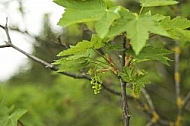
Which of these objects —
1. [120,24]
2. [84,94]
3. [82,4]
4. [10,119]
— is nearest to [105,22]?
[120,24]

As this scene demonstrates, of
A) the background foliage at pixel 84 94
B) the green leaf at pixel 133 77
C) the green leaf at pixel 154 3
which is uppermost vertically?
the green leaf at pixel 154 3

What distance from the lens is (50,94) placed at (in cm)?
469

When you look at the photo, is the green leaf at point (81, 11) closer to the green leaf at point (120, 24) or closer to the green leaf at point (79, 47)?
the green leaf at point (120, 24)

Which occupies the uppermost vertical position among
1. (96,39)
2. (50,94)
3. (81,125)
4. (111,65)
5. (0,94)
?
(96,39)

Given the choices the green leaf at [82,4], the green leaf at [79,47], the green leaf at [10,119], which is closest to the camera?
the green leaf at [82,4]

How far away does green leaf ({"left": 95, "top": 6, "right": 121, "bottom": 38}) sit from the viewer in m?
1.37

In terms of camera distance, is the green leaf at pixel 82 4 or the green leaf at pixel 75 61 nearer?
the green leaf at pixel 82 4

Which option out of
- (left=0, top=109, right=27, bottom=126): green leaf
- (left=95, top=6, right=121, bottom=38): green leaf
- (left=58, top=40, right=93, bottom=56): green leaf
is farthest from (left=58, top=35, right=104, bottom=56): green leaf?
(left=0, top=109, right=27, bottom=126): green leaf

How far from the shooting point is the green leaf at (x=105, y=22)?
4.49ft

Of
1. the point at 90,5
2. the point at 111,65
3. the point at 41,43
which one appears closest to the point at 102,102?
the point at 41,43

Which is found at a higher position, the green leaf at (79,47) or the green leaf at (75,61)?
the green leaf at (79,47)

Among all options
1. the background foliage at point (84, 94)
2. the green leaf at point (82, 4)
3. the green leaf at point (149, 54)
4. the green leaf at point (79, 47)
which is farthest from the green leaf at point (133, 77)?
the background foliage at point (84, 94)

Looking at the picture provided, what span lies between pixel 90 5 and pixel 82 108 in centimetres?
435

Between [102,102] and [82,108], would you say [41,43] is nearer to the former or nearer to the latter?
[102,102]
